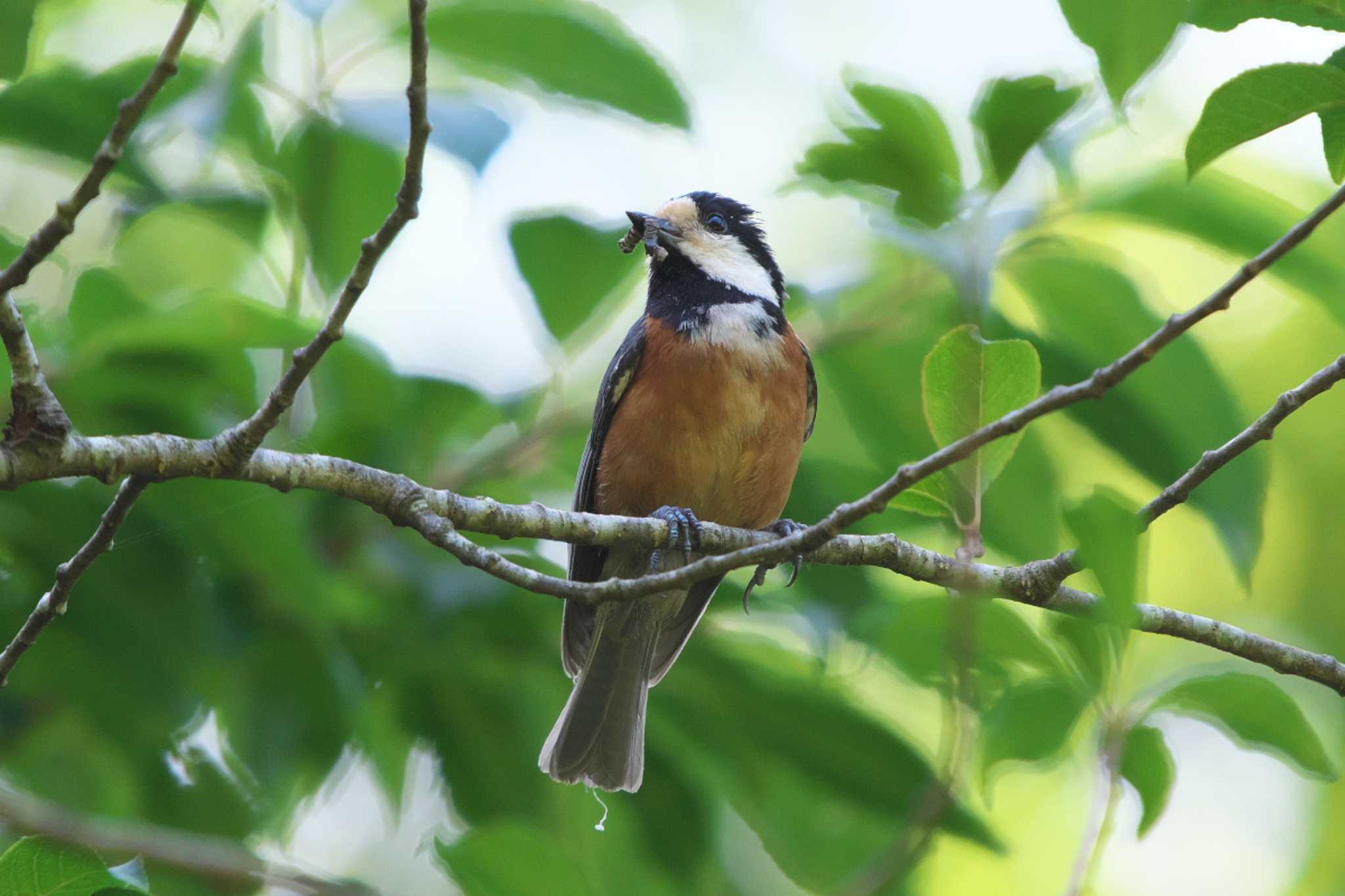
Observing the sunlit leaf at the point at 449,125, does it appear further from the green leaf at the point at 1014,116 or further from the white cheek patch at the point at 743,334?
the white cheek patch at the point at 743,334

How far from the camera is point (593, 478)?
536cm

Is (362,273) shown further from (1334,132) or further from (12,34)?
(1334,132)

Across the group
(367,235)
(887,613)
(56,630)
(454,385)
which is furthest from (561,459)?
(56,630)

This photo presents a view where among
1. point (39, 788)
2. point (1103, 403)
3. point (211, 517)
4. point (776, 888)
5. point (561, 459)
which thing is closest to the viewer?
point (211, 517)

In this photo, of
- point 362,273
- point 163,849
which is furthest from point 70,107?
point 163,849

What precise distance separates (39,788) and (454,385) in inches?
59.5

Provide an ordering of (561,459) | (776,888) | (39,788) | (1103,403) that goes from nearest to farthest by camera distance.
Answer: (39,788)
(1103,403)
(561,459)
(776,888)

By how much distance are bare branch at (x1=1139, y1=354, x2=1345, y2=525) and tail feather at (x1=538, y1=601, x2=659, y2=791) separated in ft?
6.19

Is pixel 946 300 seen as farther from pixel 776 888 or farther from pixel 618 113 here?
pixel 776 888

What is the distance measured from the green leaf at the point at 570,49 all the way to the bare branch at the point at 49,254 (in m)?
1.35

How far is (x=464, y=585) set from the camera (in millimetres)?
3520

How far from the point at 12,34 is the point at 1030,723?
2.41 m

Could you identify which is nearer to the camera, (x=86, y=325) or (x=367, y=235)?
(x=86, y=325)

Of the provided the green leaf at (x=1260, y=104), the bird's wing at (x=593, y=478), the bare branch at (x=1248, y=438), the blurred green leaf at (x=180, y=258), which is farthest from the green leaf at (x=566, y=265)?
the green leaf at (x=1260, y=104)
